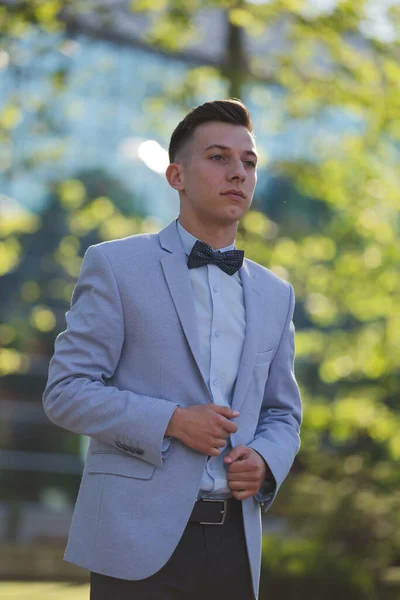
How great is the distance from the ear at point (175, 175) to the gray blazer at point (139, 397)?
0.17 metres

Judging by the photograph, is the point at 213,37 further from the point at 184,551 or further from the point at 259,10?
the point at 184,551

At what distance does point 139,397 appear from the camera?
2613 millimetres

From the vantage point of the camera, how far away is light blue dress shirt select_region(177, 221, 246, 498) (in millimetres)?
2674

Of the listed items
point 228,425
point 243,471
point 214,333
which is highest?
point 214,333

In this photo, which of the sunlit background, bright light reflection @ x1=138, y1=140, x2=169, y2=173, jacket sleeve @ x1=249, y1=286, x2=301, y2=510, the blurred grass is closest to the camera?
jacket sleeve @ x1=249, y1=286, x2=301, y2=510

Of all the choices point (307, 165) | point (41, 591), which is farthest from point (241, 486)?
point (41, 591)

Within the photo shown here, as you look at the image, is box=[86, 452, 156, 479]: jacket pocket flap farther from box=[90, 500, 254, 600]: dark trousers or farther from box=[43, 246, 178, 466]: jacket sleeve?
box=[90, 500, 254, 600]: dark trousers

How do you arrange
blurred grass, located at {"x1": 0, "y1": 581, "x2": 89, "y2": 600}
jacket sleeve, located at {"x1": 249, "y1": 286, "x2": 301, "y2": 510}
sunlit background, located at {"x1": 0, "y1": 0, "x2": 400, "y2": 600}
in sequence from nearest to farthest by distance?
jacket sleeve, located at {"x1": 249, "y1": 286, "x2": 301, "y2": 510} < sunlit background, located at {"x1": 0, "y1": 0, "x2": 400, "y2": 600} < blurred grass, located at {"x1": 0, "y1": 581, "x2": 89, "y2": 600}

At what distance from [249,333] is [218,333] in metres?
0.09

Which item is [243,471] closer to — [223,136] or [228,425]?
[228,425]

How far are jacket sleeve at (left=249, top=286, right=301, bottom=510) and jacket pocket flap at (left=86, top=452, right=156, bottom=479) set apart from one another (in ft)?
1.11

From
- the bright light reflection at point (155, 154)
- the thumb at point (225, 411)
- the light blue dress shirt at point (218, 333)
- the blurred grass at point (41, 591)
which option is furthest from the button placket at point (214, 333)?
the blurred grass at point (41, 591)

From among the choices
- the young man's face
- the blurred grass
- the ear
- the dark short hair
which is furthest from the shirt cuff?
the blurred grass

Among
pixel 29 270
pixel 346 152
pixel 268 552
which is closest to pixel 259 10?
pixel 346 152
